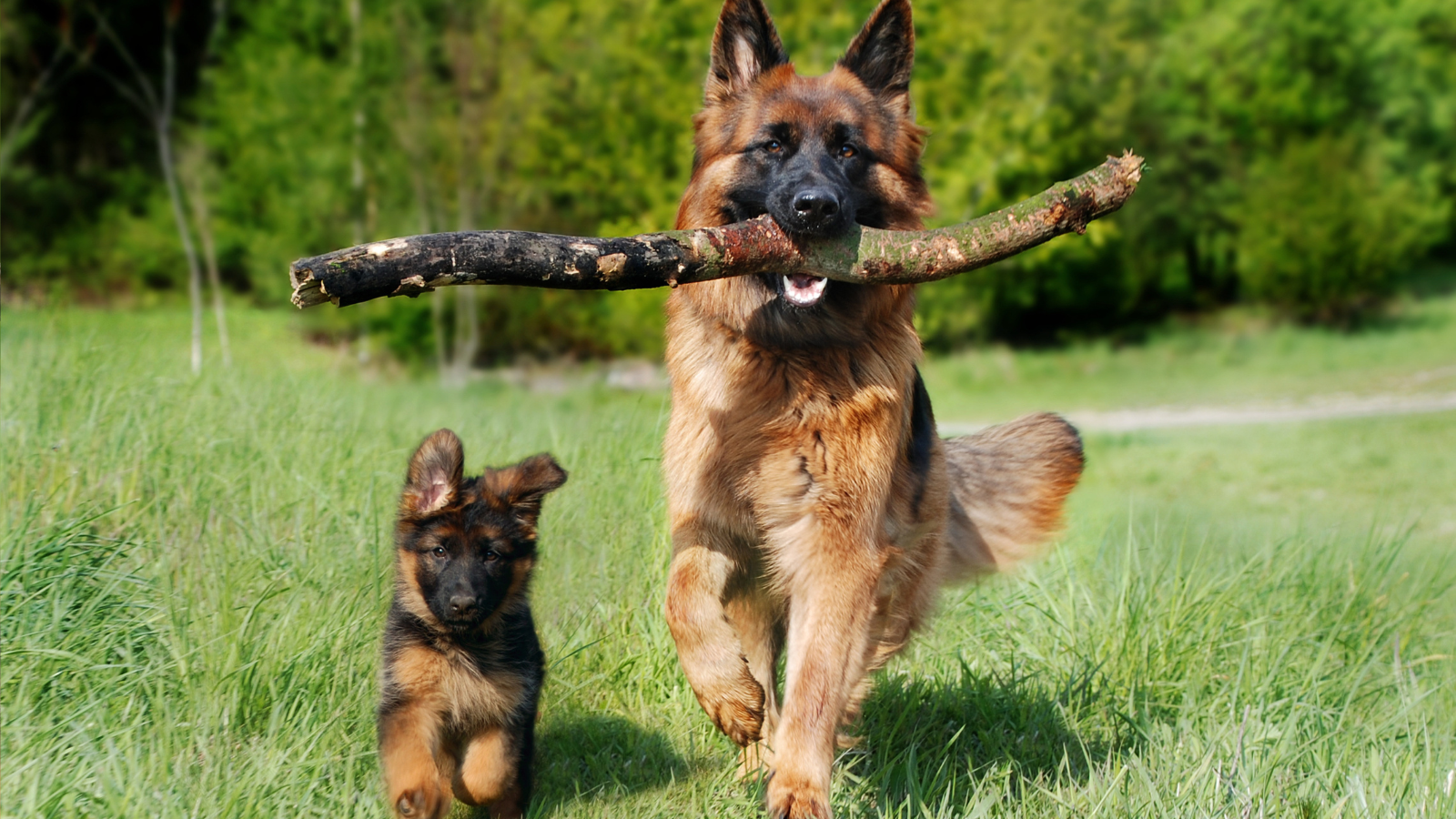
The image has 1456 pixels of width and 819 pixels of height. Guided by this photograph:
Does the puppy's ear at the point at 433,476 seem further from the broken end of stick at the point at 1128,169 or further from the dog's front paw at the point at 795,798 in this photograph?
the broken end of stick at the point at 1128,169

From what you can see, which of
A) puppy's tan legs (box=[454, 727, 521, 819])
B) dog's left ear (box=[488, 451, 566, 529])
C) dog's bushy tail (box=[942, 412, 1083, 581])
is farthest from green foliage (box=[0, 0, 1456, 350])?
puppy's tan legs (box=[454, 727, 521, 819])

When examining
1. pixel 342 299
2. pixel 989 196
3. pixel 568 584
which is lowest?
pixel 568 584

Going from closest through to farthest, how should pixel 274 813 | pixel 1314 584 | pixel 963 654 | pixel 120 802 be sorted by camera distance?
pixel 120 802, pixel 274 813, pixel 963 654, pixel 1314 584

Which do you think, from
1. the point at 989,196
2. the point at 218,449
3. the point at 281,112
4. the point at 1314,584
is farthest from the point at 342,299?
the point at 281,112

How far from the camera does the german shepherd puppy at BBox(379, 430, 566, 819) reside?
363cm

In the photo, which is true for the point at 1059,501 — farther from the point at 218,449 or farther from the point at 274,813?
the point at 218,449

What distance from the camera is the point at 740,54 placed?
181 inches

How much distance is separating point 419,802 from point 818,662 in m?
1.34

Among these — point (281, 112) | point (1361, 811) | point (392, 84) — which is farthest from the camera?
point (281, 112)

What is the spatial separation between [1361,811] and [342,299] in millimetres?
3703

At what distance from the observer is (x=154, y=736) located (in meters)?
3.42

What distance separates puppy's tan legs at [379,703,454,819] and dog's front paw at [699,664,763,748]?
914 millimetres

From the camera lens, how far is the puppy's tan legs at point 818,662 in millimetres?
3705

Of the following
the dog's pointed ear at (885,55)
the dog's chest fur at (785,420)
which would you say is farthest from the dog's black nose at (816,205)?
the dog's pointed ear at (885,55)
